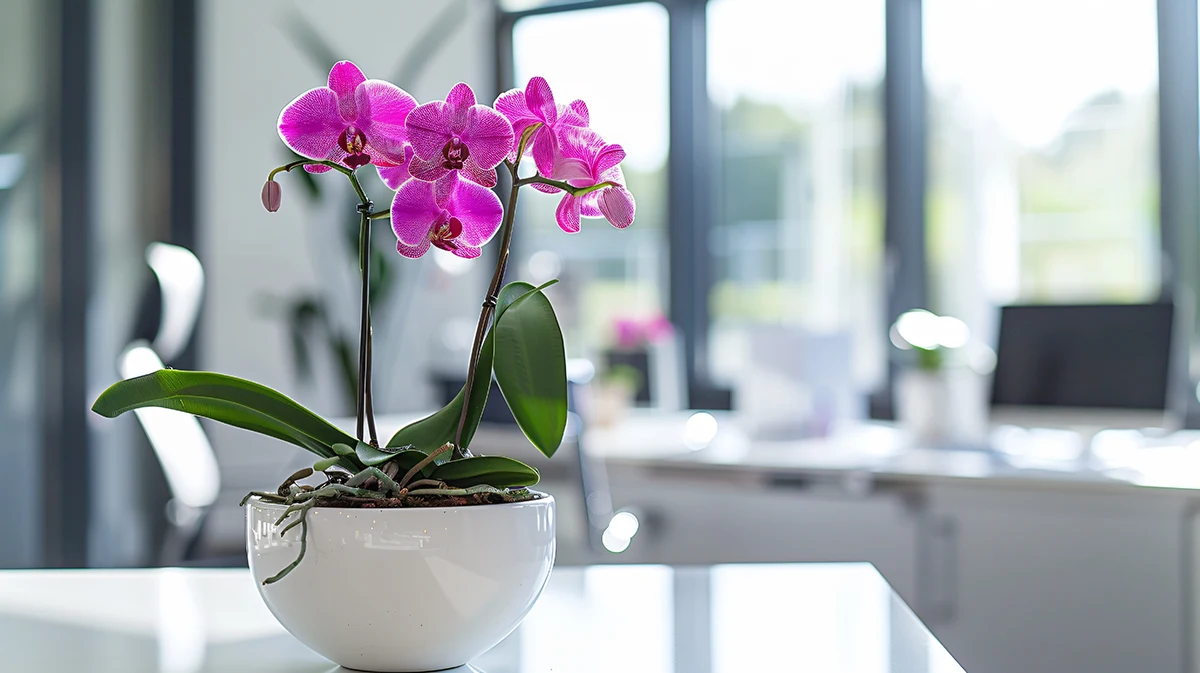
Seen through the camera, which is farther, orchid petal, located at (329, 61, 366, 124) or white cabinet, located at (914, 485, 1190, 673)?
white cabinet, located at (914, 485, 1190, 673)

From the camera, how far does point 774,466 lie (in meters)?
2.60

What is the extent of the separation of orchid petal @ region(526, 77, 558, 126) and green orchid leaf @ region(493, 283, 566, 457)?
135 mm

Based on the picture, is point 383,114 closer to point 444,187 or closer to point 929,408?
point 444,187

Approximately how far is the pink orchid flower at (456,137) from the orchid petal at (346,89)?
5cm

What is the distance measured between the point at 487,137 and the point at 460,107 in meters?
0.03

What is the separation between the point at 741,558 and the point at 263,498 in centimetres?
296

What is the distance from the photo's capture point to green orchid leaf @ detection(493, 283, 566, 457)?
2.32ft

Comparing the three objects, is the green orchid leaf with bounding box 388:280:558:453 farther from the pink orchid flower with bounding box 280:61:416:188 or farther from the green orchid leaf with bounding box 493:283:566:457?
the pink orchid flower with bounding box 280:61:416:188

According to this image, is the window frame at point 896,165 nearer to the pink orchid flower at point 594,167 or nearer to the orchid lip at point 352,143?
the pink orchid flower at point 594,167

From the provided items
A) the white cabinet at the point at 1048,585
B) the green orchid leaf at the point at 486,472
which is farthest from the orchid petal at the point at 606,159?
the white cabinet at the point at 1048,585

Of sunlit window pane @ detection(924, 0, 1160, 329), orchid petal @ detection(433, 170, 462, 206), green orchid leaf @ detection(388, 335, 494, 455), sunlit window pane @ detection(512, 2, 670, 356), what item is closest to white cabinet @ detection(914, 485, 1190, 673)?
sunlit window pane @ detection(924, 0, 1160, 329)

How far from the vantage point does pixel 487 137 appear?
701 millimetres

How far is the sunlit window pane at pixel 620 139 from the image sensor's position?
14.0ft

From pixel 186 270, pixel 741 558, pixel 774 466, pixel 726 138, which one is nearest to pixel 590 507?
pixel 774 466
